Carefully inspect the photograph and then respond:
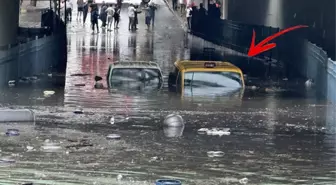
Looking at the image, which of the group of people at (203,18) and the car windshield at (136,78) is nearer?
the car windshield at (136,78)

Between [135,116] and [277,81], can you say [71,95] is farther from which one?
[277,81]

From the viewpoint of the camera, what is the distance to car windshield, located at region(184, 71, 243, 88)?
25203 mm

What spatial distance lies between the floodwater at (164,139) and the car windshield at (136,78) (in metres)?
0.58

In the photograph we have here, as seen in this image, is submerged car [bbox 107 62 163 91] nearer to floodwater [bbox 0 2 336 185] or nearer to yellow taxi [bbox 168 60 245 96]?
floodwater [bbox 0 2 336 185]

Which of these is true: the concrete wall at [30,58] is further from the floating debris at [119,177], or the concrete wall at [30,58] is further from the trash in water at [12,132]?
the floating debris at [119,177]

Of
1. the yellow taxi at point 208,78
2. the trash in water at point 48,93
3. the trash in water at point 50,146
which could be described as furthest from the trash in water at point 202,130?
the trash in water at point 48,93

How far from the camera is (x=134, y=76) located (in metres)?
27.2

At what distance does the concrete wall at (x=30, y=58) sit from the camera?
27.8 m

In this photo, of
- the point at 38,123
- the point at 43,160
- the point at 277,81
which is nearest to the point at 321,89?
the point at 277,81

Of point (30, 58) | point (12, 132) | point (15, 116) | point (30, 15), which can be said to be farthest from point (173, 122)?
point (30, 15)

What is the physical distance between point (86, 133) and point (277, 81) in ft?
50.2

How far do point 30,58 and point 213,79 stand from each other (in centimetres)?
876

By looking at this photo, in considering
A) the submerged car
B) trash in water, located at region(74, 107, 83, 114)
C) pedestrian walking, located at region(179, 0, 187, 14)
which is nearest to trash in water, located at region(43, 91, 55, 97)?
the submerged car

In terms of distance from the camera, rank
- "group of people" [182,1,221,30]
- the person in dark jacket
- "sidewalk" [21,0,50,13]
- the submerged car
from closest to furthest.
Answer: the submerged car < "group of people" [182,1,221,30] < the person in dark jacket < "sidewalk" [21,0,50,13]
